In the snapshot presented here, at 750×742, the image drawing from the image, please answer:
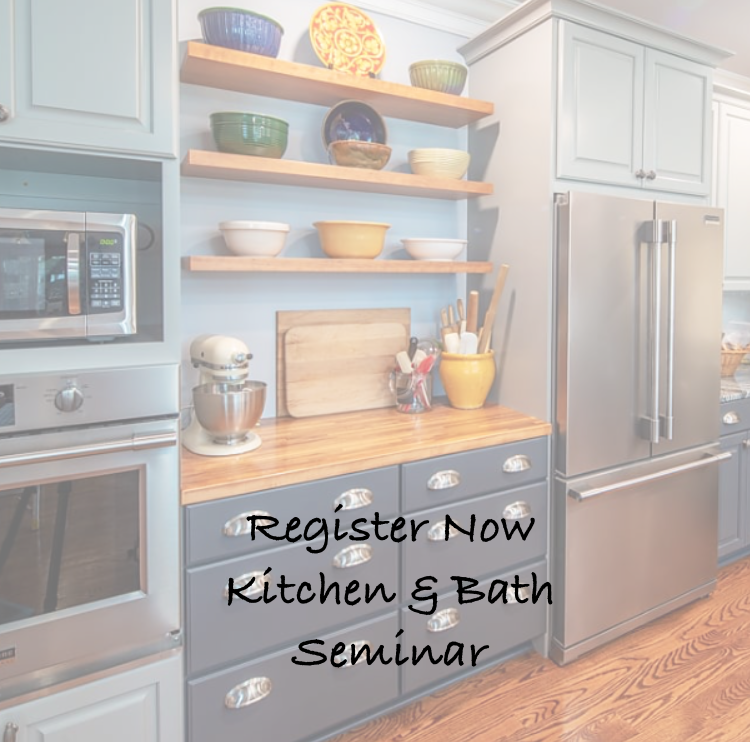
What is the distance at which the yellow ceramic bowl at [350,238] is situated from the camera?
202cm

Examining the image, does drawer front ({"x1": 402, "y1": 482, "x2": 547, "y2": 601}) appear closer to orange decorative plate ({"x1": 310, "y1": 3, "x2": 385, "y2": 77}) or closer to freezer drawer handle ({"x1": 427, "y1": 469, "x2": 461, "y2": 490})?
freezer drawer handle ({"x1": 427, "y1": 469, "x2": 461, "y2": 490})

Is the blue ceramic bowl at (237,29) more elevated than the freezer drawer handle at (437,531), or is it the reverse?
the blue ceramic bowl at (237,29)

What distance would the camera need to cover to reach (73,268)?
1.27 metres

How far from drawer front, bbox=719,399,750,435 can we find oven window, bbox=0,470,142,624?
2.50 meters

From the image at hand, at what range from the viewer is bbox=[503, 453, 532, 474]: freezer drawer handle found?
6.52 feet

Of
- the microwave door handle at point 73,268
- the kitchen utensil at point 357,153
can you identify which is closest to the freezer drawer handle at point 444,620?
the microwave door handle at point 73,268

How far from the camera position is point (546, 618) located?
2146 mm

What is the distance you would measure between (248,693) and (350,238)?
1.40 m

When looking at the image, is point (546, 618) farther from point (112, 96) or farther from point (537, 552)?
point (112, 96)

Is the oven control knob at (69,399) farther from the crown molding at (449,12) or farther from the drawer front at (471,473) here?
the crown molding at (449,12)

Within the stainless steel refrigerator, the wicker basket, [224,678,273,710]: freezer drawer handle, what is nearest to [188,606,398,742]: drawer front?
[224,678,273,710]: freezer drawer handle

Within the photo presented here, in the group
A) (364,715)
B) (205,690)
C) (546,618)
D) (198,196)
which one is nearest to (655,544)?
(546,618)

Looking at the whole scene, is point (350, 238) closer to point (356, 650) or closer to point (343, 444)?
point (343, 444)

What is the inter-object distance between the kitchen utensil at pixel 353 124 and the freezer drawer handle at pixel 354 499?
3.91ft
